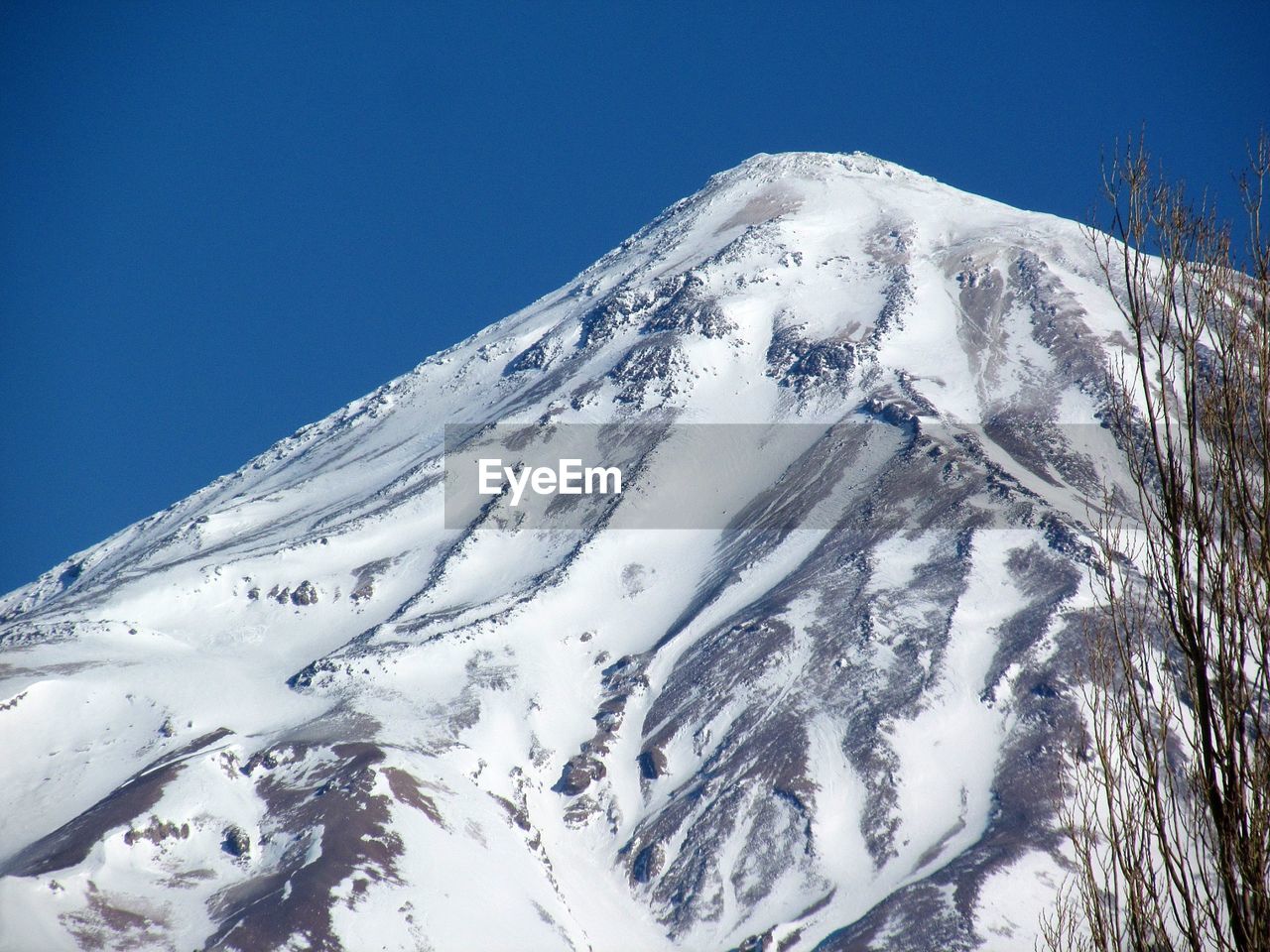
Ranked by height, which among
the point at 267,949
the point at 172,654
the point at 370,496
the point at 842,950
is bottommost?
the point at 842,950

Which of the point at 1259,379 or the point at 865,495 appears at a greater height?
the point at 865,495

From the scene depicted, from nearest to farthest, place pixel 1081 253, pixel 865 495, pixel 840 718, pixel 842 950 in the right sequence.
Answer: pixel 842 950 → pixel 840 718 → pixel 865 495 → pixel 1081 253

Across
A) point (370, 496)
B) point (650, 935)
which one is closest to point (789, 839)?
point (650, 935)

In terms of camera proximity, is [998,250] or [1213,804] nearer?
[1213,804]

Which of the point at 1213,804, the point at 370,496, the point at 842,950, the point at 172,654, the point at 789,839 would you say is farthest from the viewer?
the point at 370,496

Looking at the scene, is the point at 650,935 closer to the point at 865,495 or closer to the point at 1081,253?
the point at 865,495

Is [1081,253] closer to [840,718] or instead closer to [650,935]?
[840,718]
